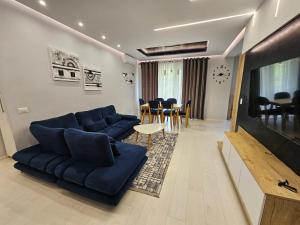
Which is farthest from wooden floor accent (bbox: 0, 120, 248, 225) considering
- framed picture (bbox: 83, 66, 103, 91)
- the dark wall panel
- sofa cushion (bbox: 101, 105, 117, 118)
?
framed picture (bbox: 83, 66, 103, 91)

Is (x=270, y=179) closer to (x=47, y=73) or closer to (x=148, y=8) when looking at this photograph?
(x=148, y=8)

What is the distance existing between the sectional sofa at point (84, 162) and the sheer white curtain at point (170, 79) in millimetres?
4278

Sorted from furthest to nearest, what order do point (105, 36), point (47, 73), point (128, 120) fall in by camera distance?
point (128, 120) → point (105, 36) → point (47, 73)

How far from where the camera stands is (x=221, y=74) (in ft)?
17.1

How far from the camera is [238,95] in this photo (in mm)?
2723

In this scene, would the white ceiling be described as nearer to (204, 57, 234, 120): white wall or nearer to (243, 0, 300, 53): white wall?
(243, 0, 300, 53): white wall

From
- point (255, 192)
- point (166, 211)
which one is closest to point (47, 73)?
point (166, 211)

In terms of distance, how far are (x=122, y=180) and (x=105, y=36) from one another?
135 inches

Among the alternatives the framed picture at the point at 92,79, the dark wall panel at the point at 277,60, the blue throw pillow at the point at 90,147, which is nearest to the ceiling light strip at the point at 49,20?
the framed picture at the point at 92,79

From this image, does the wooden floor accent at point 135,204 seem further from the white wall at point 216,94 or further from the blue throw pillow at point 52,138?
the white wall at point 216,94

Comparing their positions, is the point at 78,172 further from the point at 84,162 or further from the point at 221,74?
the point at 221,74

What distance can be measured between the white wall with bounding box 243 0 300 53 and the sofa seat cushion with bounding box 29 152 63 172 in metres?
3.34

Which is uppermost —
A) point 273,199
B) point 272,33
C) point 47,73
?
point 272,33

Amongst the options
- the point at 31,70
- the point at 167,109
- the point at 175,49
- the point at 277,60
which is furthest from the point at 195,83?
the point at 31,70
